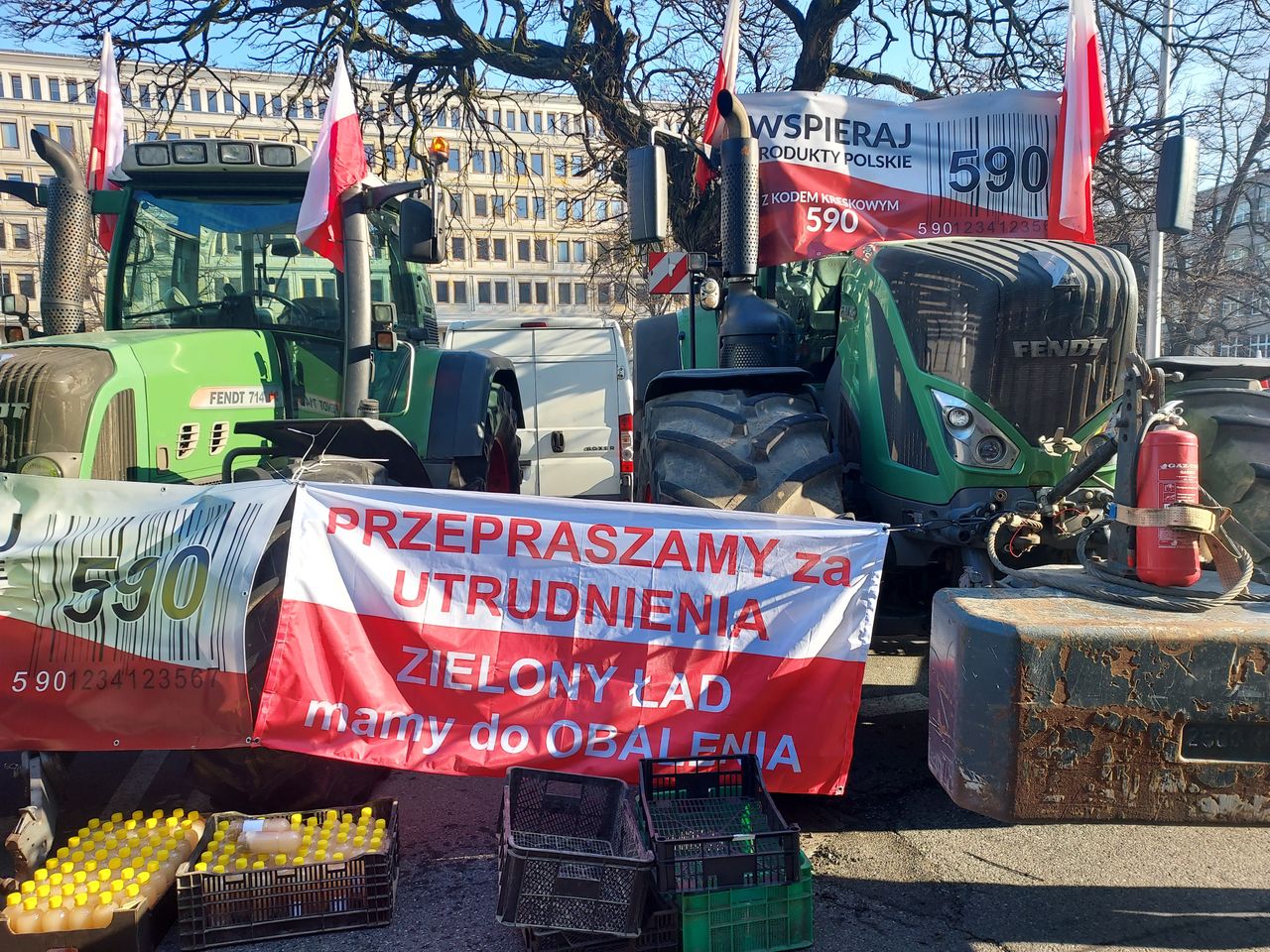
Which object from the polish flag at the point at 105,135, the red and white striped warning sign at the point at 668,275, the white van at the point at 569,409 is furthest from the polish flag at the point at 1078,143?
the white van at the point at 569,409

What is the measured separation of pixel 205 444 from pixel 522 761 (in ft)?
8.56

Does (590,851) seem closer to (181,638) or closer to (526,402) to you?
(181,638)

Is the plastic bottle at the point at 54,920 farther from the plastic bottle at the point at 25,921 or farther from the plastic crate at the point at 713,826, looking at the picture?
the plastic crate at the point at 713,826

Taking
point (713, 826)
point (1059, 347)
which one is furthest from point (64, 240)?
point (1059, 347)

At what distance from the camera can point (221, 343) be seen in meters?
5.27

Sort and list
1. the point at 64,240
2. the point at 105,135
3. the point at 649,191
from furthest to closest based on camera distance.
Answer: the point at 105,135
the point at 64,240
the point at 649,191

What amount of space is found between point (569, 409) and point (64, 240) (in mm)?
6624

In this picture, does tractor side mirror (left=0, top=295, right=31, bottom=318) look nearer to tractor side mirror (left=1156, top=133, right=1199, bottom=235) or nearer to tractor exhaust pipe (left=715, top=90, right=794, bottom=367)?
tractor exhaust pipe (left=715, top=90, right=794, bottom=367)

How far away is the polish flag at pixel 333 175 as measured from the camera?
510 centimetres

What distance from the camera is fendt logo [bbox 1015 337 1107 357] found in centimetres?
394

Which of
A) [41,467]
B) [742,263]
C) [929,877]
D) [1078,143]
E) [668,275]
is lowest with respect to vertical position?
[929,877]

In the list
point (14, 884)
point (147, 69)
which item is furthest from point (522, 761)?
point (147, 69)

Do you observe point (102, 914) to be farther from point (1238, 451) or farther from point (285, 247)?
point (1238, 451)

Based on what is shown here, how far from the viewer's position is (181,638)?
366 centimetres
